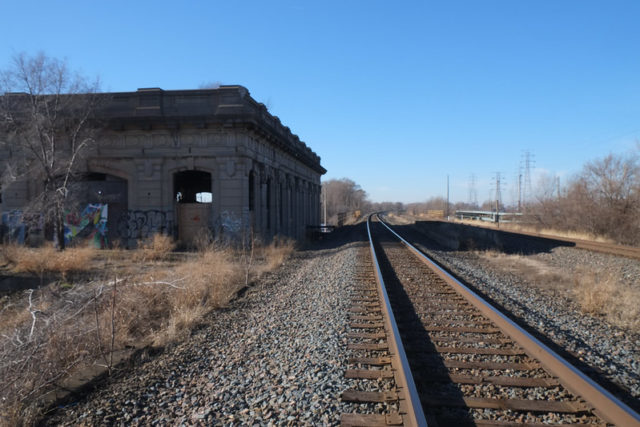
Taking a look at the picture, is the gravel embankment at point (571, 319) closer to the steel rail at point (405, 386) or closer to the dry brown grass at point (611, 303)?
the dry brown grass at point (611, 303)

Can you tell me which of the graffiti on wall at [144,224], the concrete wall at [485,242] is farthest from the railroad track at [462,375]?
the graffiti on wall at [144,224]

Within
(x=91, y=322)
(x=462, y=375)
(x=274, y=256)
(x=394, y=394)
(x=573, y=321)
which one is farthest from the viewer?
(x=274, y=256)

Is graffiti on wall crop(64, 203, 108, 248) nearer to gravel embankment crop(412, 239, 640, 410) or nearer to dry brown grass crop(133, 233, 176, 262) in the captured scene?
dry brown grass crop(133, 233, 176, 262)

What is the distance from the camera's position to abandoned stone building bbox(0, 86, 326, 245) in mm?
18531

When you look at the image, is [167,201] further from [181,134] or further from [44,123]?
[44,123]

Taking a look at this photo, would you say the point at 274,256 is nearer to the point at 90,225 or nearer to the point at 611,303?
the point at 90,225

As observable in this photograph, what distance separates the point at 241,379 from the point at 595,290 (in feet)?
23.0

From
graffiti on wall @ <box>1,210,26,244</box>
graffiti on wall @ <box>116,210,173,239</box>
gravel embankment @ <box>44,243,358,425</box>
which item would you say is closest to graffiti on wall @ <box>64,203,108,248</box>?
graffiti on wall @ <box>116,210,173,239</box>

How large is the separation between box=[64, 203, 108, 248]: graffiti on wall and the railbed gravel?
1579 cm

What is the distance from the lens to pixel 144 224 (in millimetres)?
19016

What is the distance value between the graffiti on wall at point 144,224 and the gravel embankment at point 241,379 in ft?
40.8

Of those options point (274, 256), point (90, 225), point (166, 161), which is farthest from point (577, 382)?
point (90, 225)

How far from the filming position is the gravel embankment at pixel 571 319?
479cm

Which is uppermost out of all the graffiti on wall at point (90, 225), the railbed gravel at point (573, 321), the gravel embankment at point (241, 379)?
the graffiti on wall at point (90, 225)
